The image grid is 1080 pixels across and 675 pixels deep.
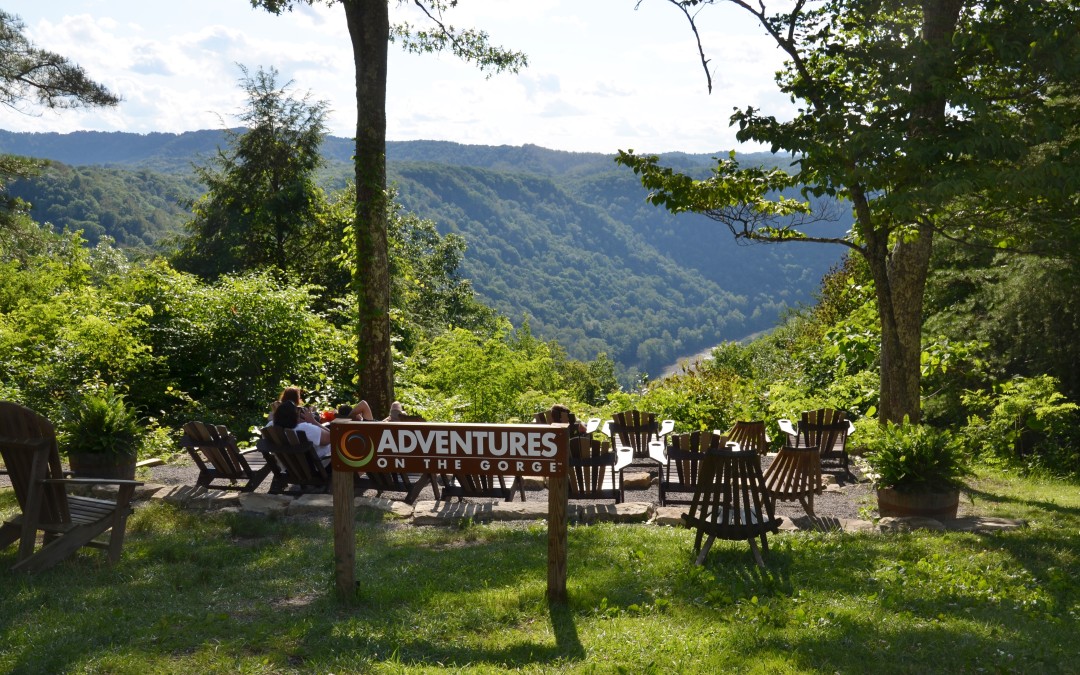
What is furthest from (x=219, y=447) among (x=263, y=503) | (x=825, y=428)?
(x=825, y=428)

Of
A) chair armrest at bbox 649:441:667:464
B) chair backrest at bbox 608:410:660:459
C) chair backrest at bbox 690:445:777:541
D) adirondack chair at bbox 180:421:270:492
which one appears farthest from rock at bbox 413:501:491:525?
chair backrest at bbox 608:410:660:459

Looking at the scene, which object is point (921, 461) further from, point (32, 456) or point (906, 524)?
point (32, 456)

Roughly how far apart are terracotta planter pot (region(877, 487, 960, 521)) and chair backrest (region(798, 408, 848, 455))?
2830mm

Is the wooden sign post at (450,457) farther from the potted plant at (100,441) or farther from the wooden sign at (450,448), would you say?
the potted plant at (100,441)

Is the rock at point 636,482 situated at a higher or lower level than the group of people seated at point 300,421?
lower

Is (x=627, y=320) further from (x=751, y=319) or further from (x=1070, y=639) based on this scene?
(x=1070, y=639)

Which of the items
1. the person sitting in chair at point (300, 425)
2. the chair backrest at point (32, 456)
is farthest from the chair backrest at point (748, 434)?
the chair backrest at point (32, 456)

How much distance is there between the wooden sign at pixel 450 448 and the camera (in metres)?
5.11

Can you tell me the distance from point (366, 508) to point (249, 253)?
18.5 m

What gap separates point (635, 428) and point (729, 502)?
499cm

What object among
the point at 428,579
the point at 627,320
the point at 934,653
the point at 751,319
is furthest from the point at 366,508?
the point at 751,319

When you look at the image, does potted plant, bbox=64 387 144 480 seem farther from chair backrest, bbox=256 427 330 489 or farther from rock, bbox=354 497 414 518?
rock, bbox=354 497 414 518

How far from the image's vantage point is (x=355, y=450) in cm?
520

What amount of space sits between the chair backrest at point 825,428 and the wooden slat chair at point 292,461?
18.3 ft
